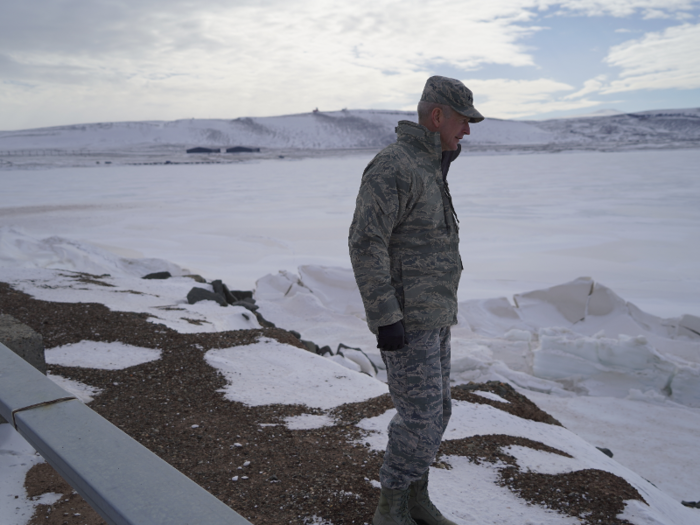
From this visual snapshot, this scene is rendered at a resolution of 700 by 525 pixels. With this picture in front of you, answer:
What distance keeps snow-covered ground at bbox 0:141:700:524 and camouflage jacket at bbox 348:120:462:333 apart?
110 cm

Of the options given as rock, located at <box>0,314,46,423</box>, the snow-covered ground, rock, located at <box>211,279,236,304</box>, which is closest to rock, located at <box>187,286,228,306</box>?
the snow-covered ground

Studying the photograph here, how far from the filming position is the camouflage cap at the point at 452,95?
6.26 feet

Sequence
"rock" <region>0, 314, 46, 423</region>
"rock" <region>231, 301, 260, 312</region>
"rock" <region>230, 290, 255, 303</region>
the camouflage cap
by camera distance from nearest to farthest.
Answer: the camouflage cap → "rock" <region>0, 314, 46, 423</region> → "rock" <region>231, 301, 260, 312</region> → "rock" <region>230, 290, 255, 303</region>

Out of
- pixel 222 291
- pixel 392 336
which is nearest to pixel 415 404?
pixel 392 336

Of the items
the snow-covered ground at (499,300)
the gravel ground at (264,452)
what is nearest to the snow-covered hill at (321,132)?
the snow-covered ground at (499,300)

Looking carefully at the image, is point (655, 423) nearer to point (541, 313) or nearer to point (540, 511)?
point (541, 313)

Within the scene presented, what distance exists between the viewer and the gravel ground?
2331 millimetres

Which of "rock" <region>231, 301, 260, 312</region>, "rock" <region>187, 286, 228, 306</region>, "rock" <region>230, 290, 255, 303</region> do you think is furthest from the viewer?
"rock" <region>230, 290, 255, 303</region>

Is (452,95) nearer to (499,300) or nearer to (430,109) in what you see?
(430,109)

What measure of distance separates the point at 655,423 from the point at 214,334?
4.32m

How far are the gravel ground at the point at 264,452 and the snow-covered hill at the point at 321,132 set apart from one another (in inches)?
3528

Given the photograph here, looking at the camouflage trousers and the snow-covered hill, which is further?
the snow-covered hill

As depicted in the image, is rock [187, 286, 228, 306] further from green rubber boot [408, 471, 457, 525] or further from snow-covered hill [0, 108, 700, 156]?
snow-covered hill [0, 108, 700, 156]

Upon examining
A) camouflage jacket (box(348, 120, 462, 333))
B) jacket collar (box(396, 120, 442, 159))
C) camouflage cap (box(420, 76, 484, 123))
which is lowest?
camouflage jacket (box(348, 120, 462, 333))
